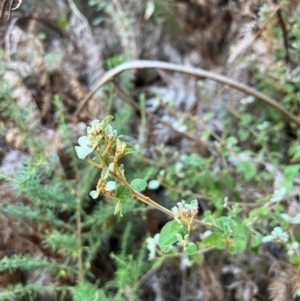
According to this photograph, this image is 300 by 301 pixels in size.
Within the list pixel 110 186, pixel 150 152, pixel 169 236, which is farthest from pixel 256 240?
pixel 150 152

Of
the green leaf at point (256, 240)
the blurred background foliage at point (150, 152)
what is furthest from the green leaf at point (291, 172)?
the green leaf at point (256, 240)

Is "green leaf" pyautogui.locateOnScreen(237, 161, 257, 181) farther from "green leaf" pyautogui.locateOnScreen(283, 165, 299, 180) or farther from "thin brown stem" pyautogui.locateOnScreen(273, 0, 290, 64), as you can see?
"thin brown stem" pyautogui.locateOnScreen(273, 0, 290, 64)

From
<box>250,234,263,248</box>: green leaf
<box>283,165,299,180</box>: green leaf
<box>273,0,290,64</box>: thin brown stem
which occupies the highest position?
<box>273,0,290,64</box>: thin brown stem

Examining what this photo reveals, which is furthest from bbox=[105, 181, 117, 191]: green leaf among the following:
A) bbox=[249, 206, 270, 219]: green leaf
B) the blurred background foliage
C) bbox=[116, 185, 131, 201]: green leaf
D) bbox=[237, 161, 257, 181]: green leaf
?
bbox=[237, 161, 257, 181]: green leaf

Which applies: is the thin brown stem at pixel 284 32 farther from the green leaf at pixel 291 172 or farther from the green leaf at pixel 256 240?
the green leaf at pixel 256 240


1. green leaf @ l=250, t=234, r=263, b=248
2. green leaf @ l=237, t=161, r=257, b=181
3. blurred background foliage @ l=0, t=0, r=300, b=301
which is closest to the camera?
green leaf @ l=250, t=234, r=263, b=248

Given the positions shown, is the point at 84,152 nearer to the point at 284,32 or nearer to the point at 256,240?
the point at 256,240

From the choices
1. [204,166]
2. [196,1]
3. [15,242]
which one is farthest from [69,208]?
[196,1]
